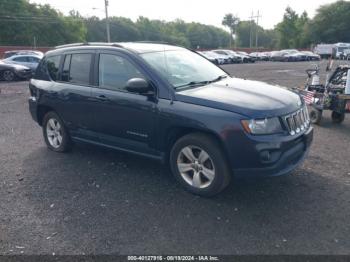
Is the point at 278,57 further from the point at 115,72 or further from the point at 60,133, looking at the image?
the point at 115,72

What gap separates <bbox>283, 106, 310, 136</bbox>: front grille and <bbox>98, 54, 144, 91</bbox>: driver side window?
6.25ft

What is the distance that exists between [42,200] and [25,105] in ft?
25.8

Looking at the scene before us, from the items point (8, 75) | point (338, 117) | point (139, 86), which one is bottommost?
point (338, 117)

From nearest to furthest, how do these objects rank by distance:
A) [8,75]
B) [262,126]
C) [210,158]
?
[262,126], [210,158], [8,75]

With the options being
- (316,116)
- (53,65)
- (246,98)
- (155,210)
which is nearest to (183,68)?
(246,98)

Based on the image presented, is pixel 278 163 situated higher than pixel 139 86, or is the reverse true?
pixel 139 86

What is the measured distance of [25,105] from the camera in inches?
446

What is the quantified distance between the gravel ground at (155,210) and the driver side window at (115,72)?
4.12 feet

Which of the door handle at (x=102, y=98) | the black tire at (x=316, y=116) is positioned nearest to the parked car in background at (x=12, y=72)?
the door handle at (x=102, y=98)

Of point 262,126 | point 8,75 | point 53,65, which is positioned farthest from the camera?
point 8,75

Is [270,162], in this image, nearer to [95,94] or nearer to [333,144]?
[95,94]

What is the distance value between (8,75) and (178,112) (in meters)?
16.7

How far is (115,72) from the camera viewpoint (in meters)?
4.90

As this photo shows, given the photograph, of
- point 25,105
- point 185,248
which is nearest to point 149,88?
point 185,248
